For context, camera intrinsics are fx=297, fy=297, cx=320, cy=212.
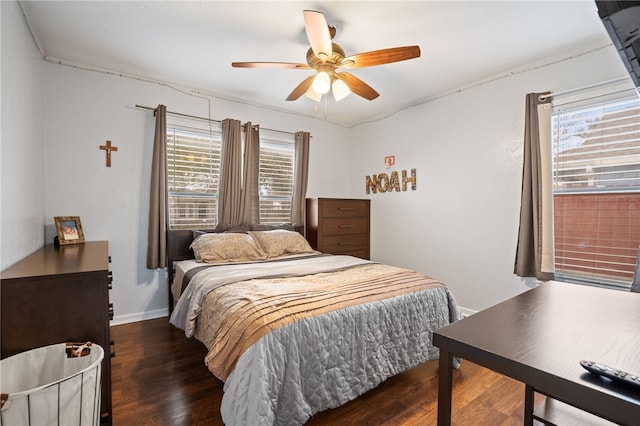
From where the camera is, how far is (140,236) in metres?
3.05

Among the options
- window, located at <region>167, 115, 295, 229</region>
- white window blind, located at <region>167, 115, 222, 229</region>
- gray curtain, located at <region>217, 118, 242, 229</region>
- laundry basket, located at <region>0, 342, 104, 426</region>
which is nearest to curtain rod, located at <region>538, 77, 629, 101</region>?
window, located at <region>167, 115, 295, 229</region>

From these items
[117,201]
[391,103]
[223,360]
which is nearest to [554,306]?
[223,360]

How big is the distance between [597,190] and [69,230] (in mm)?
4430

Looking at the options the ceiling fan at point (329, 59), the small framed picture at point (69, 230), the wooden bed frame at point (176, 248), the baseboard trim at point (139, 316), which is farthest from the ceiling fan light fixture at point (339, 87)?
the baseboard trim at point (139, 316)

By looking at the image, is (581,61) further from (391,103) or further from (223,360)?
(223,360)

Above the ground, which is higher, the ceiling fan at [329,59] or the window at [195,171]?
the ceiling fan at [329,59]

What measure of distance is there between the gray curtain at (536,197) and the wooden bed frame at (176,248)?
327 centimetres

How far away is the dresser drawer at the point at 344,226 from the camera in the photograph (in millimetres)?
3818

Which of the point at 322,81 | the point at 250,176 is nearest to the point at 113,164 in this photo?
the point at 250,176

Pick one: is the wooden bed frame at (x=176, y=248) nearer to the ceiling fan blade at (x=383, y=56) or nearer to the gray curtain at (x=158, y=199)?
the gray curtain at (x=158, y=199)

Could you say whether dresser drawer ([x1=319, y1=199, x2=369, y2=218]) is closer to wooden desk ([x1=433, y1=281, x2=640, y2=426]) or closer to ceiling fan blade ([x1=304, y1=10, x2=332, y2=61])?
ceiling fan blade ([x1=304, y1=10, x2=332, y2=61])

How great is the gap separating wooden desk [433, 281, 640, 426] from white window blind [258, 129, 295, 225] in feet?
10.1

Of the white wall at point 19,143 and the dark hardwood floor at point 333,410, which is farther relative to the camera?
the dark hardwood floor at point 333,410

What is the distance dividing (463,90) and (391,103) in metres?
0.86
